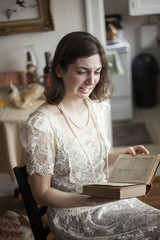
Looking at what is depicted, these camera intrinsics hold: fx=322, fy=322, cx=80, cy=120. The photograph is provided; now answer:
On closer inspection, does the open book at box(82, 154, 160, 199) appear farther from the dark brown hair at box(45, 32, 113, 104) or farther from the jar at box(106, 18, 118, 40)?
the jar at box(106, 18, 118, 40)

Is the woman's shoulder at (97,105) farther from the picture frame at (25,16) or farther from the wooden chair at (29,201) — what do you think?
the picture frame at (25,16)

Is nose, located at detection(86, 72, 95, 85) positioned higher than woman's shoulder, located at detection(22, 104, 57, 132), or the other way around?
nose, located at detection(86, 72, 95, 85)

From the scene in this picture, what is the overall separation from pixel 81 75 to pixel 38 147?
12.5 inches

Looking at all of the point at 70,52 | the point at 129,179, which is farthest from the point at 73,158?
the point at 70,52

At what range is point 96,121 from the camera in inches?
57.3

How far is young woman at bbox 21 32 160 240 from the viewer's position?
3.82 ft

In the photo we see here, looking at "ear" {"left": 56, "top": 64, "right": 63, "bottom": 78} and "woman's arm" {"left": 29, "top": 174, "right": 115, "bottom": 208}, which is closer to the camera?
"woman's arm" {"left": 29, "top": 174, "right": 115, "bottom": 208}

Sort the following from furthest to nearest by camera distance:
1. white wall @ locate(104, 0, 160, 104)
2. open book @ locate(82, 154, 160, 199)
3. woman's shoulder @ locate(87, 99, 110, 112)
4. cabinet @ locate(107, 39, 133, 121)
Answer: white wall @ locate(104, 0, 160, 104), cabinet @ locate(107, 39, 133, 121), woman's shoulder @ locate(87, 99, 110, 112), open book @ locate(82, 154, 160, 199)

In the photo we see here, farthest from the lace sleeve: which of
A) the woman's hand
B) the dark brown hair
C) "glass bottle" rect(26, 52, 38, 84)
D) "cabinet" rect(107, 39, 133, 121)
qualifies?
"cabinet" rect(107, 39, 133, 121)

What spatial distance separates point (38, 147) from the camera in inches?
46.0

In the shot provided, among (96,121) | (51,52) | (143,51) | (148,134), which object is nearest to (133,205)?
(96,121)

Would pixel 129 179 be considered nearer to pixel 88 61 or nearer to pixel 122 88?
pixel 88 61

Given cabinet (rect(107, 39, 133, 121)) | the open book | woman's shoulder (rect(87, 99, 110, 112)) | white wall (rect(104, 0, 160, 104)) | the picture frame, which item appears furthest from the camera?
white wall (rect(104, 0, 160, 104))

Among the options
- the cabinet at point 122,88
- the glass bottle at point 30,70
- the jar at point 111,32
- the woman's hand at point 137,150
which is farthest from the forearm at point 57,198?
the jar at point 111,32
